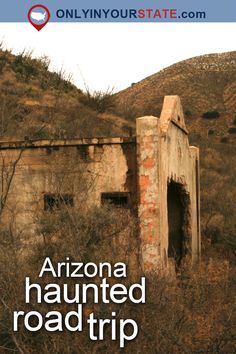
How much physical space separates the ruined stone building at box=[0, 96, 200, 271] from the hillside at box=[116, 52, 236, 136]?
32929mm

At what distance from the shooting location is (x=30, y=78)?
126ft

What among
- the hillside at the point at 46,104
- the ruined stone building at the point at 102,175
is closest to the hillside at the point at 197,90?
the hillside at the point at 46,104

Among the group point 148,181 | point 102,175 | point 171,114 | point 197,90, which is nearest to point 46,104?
point 171,114

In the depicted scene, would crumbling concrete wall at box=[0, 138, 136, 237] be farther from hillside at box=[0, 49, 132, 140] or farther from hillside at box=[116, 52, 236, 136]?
hillside at box=[116, 52, 236, 136]

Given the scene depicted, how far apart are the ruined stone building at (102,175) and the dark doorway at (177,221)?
2765 millimetres

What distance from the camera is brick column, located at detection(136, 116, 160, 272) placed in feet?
44.2

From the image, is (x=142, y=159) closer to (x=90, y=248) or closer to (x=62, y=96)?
(x=90, y=248)

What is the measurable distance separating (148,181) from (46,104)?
69.0ft

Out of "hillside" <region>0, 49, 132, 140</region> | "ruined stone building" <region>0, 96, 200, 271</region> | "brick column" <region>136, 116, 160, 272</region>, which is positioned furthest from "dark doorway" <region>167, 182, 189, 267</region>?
"hillside" <region>0, 49, 132, 140</region>

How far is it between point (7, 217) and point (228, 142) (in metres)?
35.8

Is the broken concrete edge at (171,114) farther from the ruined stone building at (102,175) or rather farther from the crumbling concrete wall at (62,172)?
the crumbling concrete wall at (62,172)

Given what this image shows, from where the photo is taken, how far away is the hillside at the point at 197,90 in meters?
53.7

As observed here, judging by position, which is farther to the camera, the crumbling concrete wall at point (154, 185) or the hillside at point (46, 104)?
the hillside at point (46, 104)

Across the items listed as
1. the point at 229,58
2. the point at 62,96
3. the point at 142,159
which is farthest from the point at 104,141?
the point at 229,58
